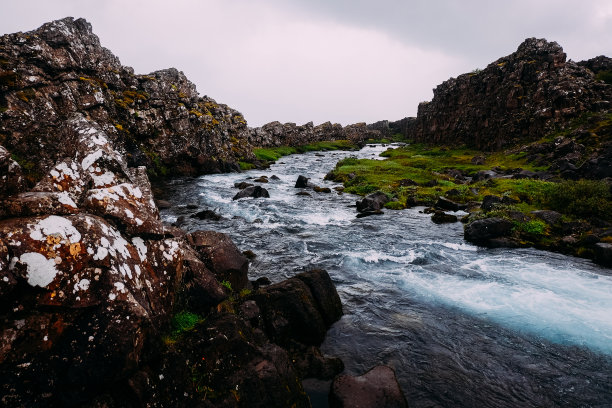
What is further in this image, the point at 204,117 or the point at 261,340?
the point at 204,117

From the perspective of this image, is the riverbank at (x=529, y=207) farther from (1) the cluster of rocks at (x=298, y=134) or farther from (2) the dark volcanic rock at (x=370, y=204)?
(1) the cluster of rocks at (x=298, y=134)

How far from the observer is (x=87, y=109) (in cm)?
3891

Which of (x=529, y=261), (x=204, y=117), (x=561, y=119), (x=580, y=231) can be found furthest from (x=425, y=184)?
(x=204, y=117)

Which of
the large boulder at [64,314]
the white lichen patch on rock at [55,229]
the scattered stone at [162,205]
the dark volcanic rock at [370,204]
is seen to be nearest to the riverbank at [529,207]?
the dark volcanic rock at [370,204]

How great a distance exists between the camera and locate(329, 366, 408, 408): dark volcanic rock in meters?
8.05

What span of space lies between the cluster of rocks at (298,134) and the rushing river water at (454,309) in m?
73.1

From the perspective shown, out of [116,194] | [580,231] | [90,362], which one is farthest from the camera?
[580,231]

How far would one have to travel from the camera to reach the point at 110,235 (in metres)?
7.48

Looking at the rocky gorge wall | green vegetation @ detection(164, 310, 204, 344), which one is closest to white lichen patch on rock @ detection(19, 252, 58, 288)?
green vegetation @ detection(164, 310, 204, 344)

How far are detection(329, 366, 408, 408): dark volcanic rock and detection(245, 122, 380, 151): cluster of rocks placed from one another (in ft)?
280

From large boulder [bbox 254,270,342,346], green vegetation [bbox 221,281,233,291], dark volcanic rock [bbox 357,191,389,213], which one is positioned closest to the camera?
large boulder [bbox 254,270,342,346]

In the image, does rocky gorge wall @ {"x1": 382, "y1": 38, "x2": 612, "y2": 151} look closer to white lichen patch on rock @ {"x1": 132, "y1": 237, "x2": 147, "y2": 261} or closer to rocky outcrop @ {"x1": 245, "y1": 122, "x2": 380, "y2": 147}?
rocky outcrop @ {"x1": 245, "y1": 122, "x2": 380, "y2": 147}

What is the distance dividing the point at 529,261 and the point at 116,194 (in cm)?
2158

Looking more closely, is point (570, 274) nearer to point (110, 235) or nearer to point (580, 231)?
point (580, 231)
